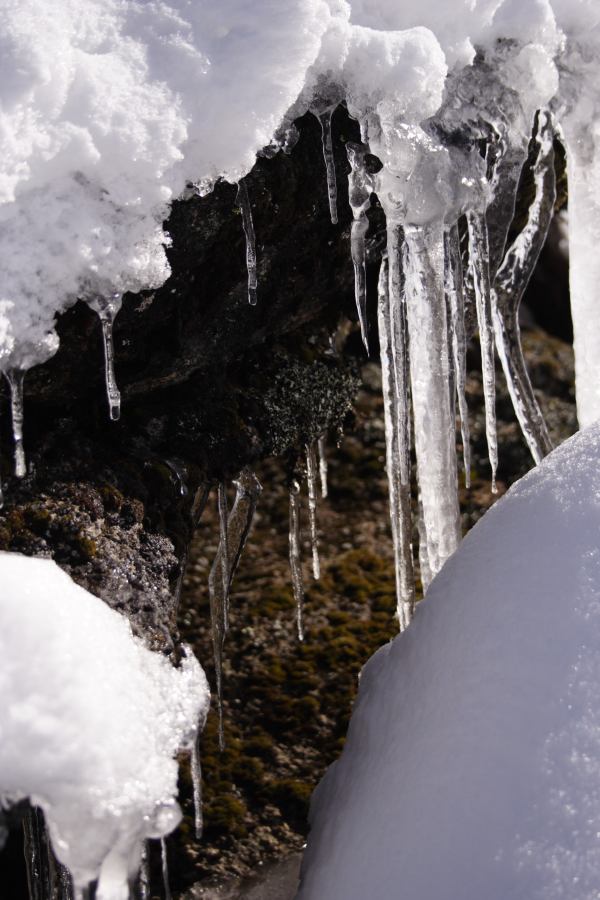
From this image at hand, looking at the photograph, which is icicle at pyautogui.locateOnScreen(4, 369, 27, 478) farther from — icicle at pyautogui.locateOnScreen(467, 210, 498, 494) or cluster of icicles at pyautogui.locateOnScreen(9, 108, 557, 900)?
icicle at pyautogui.locateOnScreen(467, 210, 498, 494)

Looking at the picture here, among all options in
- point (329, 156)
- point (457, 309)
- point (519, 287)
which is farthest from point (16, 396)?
point (519, 287)

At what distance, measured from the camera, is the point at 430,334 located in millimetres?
2199

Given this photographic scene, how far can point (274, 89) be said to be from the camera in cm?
176

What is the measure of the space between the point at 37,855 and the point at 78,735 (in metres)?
0.51

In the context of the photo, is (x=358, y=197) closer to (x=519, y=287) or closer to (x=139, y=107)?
(x=139, y=107)

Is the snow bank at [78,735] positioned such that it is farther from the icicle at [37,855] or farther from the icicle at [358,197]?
the icicle at [358,197]

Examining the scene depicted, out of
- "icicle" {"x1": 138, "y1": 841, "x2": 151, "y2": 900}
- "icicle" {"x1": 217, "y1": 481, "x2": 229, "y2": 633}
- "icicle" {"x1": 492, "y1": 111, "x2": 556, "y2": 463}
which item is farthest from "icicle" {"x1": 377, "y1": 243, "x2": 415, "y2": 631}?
"icicle" {"x1": 138, "y1": 841, "x2": 151, "y2": 900}

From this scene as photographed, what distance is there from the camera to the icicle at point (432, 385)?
2137mm

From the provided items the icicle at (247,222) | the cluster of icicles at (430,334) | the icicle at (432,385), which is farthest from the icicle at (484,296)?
the icicle at (247,222)

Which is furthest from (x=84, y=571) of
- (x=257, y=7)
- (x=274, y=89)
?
(x=257, y=7)

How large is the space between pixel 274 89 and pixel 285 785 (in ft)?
6.69

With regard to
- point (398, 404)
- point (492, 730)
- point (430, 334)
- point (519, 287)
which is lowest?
point (492, 730)

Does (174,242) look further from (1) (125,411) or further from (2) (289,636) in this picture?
(2) (289,636)

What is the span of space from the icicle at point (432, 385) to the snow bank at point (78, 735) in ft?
3.35
